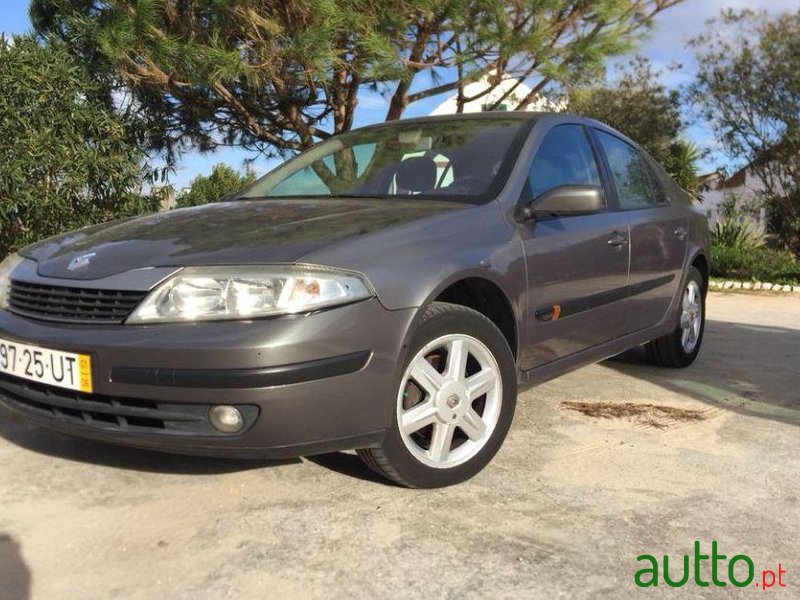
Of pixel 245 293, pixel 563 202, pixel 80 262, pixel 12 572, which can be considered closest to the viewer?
pixel 12 572

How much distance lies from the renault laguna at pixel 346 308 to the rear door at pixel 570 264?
0.01 m

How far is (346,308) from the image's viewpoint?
8.00 ft

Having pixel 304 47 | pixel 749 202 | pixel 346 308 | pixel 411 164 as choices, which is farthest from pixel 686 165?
pixel 346 308

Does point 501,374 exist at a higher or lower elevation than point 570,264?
lower

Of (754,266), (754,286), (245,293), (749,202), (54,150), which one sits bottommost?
(754,286)

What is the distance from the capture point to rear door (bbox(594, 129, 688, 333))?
13.4 ft

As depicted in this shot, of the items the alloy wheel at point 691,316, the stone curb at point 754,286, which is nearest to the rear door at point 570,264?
the alloy wheel at point 691,316

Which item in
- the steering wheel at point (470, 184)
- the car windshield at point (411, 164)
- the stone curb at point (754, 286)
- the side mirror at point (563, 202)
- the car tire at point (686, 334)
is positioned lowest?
the stone curb at point (754, 286)

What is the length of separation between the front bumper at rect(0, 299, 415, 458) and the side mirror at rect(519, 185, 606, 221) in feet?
3.06

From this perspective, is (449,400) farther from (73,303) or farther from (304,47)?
(304,47)

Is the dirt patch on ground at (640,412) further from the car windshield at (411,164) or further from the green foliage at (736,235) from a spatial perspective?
the green foliage at (736,235)

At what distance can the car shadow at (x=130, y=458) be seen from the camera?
2.99 meters

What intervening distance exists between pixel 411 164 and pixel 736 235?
39.2 ft

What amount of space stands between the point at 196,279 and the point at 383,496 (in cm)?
98
